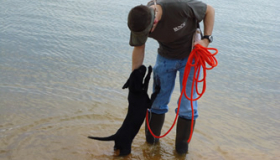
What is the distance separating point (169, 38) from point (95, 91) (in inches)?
67.5

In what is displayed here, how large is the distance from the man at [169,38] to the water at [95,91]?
0.34 m

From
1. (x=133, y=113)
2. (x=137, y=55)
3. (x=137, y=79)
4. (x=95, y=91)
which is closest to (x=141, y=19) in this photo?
(x=137, y=55)

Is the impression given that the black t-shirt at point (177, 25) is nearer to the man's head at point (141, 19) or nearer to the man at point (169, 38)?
the man at point (169, 38)

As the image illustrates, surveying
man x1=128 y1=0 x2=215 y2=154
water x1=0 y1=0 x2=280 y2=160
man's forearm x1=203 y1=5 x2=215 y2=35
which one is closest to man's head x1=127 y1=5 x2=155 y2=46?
man x1=128 y1=0 x2=215 y2=154

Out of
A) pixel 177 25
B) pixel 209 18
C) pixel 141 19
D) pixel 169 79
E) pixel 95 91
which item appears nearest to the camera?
pixel 141 19

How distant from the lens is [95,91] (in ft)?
13.2

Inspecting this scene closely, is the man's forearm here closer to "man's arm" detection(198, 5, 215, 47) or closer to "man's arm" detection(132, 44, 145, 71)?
"man's arm" detection(198, 5, 215, 47)

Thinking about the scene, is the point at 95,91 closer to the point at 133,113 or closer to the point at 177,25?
the point at 133,113

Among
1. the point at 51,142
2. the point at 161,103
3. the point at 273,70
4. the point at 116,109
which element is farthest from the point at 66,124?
the point at 273,70

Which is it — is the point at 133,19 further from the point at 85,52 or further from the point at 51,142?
the point at 85,52

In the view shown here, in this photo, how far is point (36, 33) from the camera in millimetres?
5867

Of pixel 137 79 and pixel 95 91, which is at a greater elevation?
pixel 137 79

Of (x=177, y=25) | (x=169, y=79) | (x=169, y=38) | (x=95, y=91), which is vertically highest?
(x=177, y=25)

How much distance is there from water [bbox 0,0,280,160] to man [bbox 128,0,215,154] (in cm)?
34
